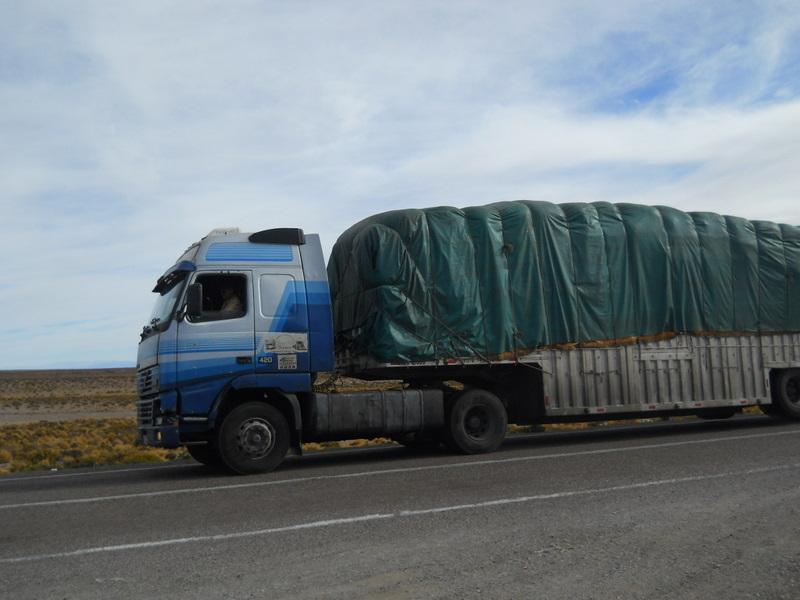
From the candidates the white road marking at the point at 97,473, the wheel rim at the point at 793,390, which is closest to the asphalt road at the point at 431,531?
the white road marking at the point at 97,473

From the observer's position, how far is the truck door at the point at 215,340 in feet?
34.7

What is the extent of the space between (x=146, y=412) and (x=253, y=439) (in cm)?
157

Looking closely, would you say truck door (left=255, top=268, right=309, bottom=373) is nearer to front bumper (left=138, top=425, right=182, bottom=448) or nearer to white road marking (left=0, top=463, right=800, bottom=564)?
front bumper (left=138, top=425, right=182, bottom=448)

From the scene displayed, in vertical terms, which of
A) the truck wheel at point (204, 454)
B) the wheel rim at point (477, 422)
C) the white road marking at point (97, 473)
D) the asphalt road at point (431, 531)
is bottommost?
the white road marking at point (97, 473)

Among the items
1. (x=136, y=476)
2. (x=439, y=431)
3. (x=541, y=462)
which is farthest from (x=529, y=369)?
(x=136, y=476)

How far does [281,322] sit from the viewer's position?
11.1 meters

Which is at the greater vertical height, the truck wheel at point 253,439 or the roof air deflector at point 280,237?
the roof air deflector at point 280,237

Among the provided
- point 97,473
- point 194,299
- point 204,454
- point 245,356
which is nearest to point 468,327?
point 245,356

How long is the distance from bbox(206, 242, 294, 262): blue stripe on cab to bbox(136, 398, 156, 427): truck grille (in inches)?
81.8

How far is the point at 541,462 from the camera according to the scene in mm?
10656

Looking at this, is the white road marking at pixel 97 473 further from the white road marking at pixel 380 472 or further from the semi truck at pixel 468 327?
the white road marking at pixel 380 472

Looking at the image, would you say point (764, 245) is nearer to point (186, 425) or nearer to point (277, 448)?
point (277, 448)

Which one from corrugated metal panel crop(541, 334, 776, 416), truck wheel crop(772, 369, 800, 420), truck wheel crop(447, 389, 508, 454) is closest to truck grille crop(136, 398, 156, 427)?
truck wheel crop(447, 389, 508, 454)

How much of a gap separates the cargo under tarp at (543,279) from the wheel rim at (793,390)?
983 millimetres
